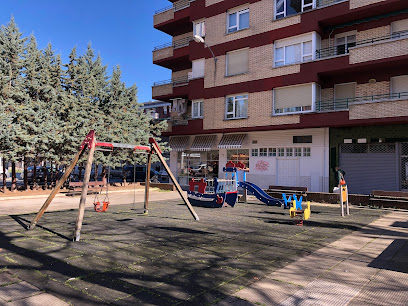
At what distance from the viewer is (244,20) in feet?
83.8

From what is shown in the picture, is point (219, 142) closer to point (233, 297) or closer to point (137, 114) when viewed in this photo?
point (137, 114)

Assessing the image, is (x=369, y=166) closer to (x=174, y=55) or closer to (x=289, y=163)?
(x=289, y=163)

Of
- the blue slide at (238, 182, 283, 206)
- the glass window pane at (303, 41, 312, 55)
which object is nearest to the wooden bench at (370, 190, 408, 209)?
the blue slide at (238, 182, 283, 206)

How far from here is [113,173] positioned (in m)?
42.4

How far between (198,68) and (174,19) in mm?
5814

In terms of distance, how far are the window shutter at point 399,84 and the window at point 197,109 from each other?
14.9m

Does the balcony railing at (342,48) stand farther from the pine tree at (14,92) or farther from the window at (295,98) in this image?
the pine tree at (14,92)

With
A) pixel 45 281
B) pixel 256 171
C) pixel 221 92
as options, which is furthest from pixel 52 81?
pixel 45 281

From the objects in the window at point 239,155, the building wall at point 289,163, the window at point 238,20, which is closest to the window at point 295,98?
the building wall at point 289,163

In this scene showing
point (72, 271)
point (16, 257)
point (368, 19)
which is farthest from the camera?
point (368, 19)

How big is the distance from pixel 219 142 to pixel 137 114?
370 inches

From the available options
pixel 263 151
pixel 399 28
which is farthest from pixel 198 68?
pixel 399 28

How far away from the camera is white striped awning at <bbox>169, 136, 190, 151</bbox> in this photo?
29859 millimetres

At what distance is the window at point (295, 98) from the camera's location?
21734 millimetres
